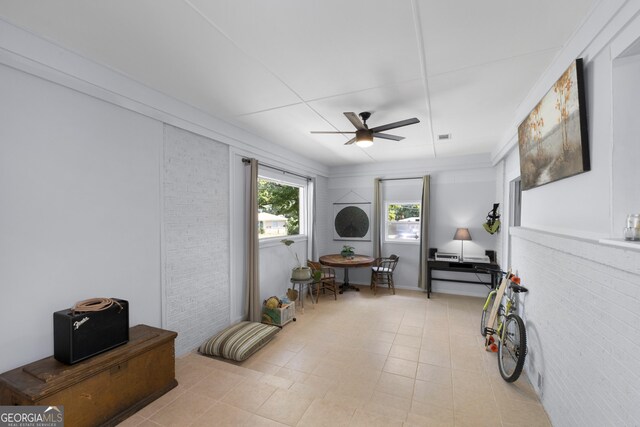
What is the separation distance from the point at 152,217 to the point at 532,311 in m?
3.70

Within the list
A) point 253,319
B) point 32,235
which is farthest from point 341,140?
point 32,235

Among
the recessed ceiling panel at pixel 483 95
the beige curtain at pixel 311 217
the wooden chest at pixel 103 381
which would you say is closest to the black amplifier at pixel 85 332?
the wooden chest at pixel 103 381

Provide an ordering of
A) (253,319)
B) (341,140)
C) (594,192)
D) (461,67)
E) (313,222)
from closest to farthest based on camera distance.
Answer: (594,192) < (461,67) < (253,319) < (341,140) < (313,222)

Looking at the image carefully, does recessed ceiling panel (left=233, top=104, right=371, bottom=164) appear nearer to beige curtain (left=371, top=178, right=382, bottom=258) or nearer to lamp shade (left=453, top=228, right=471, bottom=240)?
Answer: beige curtain (left=371, top=178, right=382, bottom=258)

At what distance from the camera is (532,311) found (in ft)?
8.19

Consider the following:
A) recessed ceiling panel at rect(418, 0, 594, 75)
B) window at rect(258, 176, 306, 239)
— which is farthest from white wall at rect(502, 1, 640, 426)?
window at rect(258, 176, 306, 239)

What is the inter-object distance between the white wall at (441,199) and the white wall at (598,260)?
3305mm

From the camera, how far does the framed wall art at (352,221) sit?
20.2 feet

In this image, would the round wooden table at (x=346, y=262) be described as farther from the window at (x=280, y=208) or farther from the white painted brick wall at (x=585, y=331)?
the white painted brick wall at (x=585, y=331)

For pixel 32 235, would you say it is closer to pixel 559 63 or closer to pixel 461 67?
pixel 461 67

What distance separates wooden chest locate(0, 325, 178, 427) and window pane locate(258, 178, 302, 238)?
237 cm

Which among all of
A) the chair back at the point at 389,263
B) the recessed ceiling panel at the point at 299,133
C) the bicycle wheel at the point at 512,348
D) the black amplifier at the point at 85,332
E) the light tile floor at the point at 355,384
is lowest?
the light tile floor at the point at 355,384

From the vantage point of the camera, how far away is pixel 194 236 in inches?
119

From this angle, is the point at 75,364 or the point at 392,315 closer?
the point at 75,364
